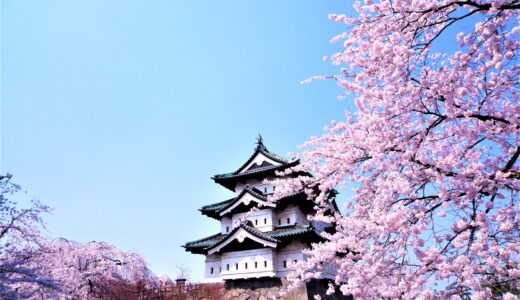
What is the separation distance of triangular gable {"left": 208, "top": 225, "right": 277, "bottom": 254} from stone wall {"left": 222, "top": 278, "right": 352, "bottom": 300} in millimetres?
1889

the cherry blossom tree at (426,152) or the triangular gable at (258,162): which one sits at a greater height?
the triangular gable at (258,162)

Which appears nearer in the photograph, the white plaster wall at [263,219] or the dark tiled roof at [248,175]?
the white plaster wall at [263,219]

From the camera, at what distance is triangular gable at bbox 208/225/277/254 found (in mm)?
17266

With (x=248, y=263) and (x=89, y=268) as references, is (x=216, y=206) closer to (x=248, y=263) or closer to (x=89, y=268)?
(x=248, y=263)

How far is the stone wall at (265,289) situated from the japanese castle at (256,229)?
485 millimetres

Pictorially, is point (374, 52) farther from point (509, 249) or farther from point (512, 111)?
point (509, 249)

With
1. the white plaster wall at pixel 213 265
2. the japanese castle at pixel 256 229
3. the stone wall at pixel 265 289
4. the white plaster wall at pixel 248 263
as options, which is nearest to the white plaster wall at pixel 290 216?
the japanese castle at pixel 256 229

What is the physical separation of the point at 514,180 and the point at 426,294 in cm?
196

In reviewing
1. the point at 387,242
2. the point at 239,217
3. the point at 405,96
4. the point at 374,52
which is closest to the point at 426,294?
the point at 387,242

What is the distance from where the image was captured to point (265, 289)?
57.0 ft

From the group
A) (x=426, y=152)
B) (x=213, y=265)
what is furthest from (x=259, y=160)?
(x=426, y=152)

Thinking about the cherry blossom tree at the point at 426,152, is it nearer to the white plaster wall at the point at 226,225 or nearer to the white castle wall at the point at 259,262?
the white castle wall at the point at 259,262

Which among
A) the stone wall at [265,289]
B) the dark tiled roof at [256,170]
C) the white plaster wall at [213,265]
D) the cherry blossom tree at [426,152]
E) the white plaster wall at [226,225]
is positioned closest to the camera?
the cherry blossom tree at [426,152]

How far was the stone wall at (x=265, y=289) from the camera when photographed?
1642 cm
